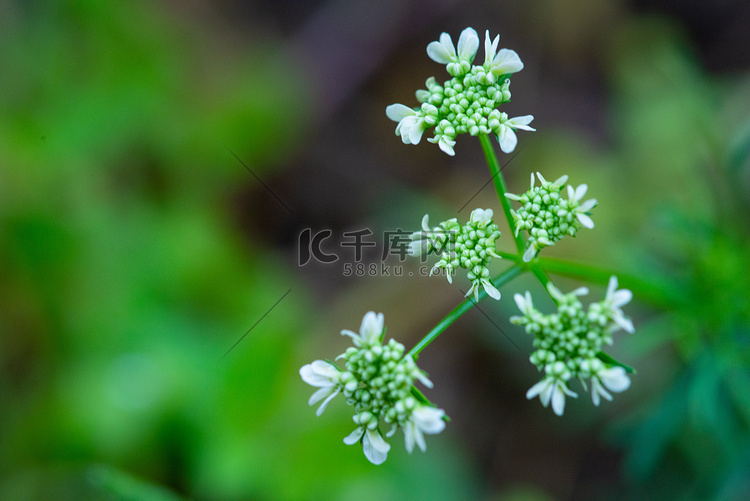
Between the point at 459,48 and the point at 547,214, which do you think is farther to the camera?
the point at 459,48

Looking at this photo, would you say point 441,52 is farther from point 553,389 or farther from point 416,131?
point 553,389

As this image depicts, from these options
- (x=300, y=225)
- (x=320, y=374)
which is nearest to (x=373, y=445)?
(x=320, y=374)

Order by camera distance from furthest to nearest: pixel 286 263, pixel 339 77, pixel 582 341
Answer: pixel 339 77
pixel 286 263
pixel 582 341

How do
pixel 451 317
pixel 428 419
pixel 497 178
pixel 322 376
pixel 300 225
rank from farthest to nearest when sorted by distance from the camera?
pixel 300 225 < pixel 497 178 < pixel 322 376 < pixel 451 317 < pixel 428 419

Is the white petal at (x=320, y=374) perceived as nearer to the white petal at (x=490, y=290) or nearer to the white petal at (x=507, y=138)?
the white petal at (x=490, y=290)

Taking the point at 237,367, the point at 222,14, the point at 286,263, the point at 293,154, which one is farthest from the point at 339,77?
the point at 237,367

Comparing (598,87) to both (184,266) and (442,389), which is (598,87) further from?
(184,266)

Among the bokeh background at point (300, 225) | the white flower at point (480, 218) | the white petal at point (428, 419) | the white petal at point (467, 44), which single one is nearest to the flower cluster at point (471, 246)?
the white flower at point (480, 218)
